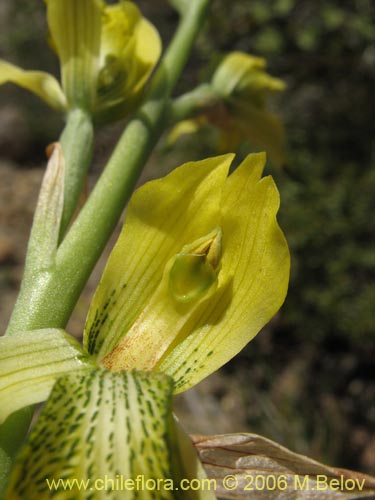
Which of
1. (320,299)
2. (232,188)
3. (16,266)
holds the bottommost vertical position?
(320,299)

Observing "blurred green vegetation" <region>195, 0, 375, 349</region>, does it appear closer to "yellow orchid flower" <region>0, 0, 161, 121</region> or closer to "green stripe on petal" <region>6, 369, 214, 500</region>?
"yellow orchid flower" <region>0, 0, 161, 121</region>

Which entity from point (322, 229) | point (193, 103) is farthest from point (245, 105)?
point (322, 229)

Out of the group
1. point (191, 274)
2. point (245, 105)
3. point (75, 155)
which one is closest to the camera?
point (191, 274)

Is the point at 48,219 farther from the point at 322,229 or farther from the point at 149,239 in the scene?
the point at 322,229

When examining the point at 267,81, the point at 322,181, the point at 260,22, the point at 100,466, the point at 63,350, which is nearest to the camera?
the point at 100,466

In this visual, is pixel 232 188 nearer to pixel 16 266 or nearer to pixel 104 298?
pixel 104 298

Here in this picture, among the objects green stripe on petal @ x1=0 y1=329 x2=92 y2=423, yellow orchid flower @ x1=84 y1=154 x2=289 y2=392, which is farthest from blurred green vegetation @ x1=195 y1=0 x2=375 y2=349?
green stripe on petal @ x1=0 y1=329 x2=92 y2=423

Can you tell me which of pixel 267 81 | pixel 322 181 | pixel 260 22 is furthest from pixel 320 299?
pixel 267 81
